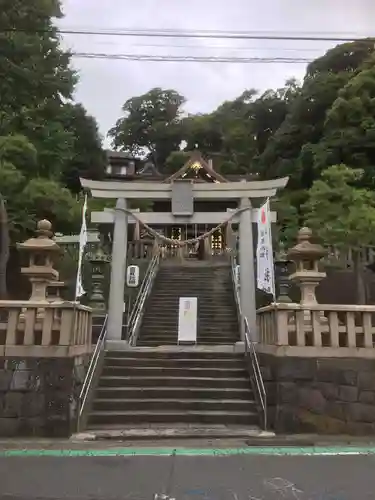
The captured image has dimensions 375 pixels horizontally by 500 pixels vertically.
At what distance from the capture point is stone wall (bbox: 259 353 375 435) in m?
7.59

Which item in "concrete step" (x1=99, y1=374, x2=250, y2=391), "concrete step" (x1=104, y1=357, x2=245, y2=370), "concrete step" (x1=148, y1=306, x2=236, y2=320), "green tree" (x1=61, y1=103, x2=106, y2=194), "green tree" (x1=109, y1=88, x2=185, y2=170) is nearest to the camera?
"concrete step" (x1=99, y1=374, x2=250, y2=391)

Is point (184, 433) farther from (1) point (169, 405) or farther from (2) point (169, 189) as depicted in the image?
(2) point (169, 189)

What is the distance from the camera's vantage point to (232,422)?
8227 mm

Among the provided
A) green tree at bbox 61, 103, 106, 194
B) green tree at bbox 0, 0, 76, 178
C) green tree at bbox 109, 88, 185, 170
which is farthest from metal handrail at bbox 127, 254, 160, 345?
green tree at bbox 109, 88, 185, 170

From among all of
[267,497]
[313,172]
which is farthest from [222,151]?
[267,497]

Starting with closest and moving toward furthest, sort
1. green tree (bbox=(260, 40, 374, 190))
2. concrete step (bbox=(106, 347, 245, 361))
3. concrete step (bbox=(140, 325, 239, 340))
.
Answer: concrete step (bbox=(106, 347, 245, 361)) → concrete step (bbox=(140, 325, 239, 340)) → green tree (bbox=(260, 40, 374, 190))

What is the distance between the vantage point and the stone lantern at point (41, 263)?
9.40m

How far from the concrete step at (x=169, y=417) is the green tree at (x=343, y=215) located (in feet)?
36.1

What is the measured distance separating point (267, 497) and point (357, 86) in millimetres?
26612

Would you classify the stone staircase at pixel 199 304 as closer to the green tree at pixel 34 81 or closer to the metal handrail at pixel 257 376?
the metal handrail at pixel 257 376

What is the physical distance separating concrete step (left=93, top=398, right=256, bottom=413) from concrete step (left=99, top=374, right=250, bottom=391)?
57 cm

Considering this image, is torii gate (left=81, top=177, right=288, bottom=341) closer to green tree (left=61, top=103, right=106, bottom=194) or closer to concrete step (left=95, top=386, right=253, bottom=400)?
concrete step (left=95, top=386, right=253, bottom=400)

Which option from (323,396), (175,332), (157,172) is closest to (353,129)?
(175,332)

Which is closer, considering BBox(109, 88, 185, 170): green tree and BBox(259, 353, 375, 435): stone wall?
BBox(259, 353, 375, 435): stone wall
